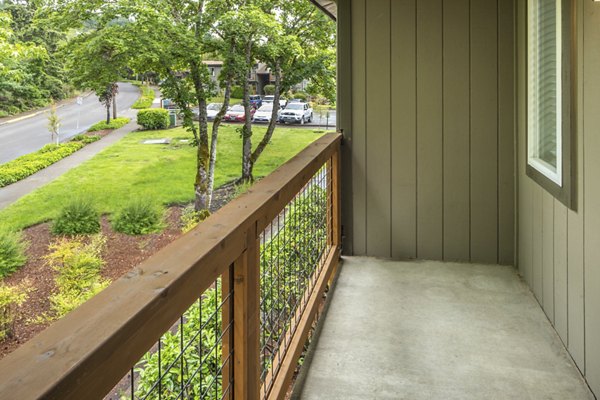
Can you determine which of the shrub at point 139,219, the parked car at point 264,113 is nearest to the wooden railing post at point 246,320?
the shrub at point 139,219

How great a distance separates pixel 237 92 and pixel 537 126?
12313mm

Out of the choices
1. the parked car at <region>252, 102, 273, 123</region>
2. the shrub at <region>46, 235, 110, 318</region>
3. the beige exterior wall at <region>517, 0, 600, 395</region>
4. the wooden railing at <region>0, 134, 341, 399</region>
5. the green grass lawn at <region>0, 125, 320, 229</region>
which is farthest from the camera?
the parked car at <region>252, 102, 273, 123</region>

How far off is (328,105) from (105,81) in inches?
207

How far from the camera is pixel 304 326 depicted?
2.06 m

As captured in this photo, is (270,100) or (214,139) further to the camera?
(270,100)

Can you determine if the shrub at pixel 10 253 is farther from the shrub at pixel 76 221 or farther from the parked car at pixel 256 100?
the parked car at pixel 256 100

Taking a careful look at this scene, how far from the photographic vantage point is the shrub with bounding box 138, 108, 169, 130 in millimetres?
16645

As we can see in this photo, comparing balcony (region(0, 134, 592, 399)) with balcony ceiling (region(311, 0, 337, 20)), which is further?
balcony ceiling (region(311, 0, 337, 20))

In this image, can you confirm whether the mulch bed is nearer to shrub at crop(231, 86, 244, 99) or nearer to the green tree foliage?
shrub at crop(231, 86, 244, 99)

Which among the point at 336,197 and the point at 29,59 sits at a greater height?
the point at 29,59

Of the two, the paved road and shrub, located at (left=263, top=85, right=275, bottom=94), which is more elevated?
shrub, located at (left=263, top=85, right=275, bottom=94)

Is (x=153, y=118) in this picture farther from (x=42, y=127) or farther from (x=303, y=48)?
(x=303, y=48)

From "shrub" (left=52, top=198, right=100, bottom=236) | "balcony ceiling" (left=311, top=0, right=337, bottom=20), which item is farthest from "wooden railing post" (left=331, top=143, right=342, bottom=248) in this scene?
"shrub" (left=52, top=198, right=100, bottom=236)

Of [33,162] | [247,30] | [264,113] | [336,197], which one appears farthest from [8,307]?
[336,197]
